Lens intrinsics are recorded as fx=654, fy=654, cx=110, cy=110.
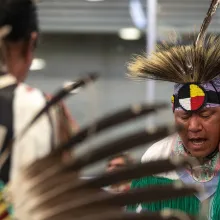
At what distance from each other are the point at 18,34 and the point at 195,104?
1483mm

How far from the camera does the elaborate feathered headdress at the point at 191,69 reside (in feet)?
9.48

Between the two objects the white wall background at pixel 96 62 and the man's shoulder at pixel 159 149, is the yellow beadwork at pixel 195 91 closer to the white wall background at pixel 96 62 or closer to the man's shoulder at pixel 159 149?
the man's shoulder at pixel 159 149

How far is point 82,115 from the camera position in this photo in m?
5.38

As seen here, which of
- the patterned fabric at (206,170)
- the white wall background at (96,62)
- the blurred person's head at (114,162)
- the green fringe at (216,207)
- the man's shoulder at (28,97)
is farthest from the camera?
the white wall background at (96,62)

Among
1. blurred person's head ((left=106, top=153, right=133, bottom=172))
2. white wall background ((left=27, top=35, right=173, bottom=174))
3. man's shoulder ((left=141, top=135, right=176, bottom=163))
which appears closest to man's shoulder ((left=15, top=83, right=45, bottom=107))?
blurred person's head ((left=106, top=153, right=133, bottom=172))

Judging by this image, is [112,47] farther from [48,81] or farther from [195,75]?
[195,75]

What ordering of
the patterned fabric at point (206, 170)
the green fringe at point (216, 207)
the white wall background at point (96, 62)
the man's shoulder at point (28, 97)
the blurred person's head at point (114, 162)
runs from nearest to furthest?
the blurred person's head at point (114, 162) < the man's shoulder at point (28, 97) < the green fringe at point (216, 207) < the patterned fabric at point (206, 170) < the white wall background at point (96, 62)

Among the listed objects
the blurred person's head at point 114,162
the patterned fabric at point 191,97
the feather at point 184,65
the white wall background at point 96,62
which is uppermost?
the white wall background at point 96,62

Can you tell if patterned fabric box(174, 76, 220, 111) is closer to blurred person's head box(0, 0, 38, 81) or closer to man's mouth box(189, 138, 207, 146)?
man's mouth box(189, 138, 207, 146)

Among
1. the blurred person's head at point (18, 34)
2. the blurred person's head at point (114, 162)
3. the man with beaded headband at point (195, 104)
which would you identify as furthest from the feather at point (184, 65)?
the blurred person's head at point (18, 34)

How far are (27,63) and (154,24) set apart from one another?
5334 mm

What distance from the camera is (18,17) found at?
4.94 ft

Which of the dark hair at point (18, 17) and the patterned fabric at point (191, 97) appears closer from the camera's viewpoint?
the dark hair at point (18, 17)

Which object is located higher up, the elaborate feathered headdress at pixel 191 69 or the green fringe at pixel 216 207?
the elaborate feathered headdress at pixel 191 69
